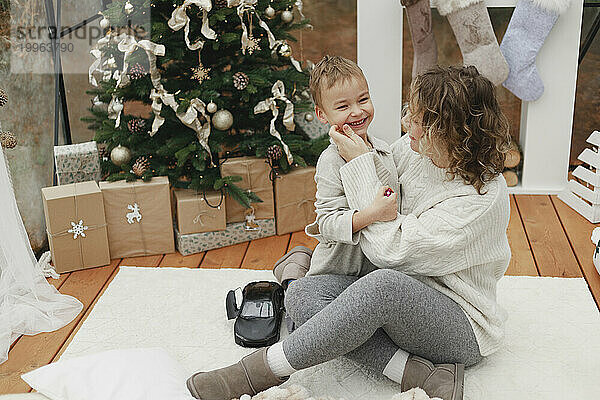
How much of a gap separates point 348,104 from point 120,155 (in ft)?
3.88

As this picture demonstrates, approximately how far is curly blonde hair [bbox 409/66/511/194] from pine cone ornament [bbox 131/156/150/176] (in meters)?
1.30

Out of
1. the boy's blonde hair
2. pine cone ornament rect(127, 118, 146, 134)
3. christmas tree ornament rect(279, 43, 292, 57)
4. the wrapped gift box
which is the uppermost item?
christmas tree ornament rect(279, 43, 292, 57)

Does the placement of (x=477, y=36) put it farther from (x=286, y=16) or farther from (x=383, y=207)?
(x=383, y=207)

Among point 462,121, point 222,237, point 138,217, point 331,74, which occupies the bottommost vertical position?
point 222,237

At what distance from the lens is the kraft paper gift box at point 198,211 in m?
2.68

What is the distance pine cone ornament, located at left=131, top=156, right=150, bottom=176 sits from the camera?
2666 millimetres

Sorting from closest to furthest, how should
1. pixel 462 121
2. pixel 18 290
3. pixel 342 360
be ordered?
pixel 462 121, pixel 342 360, pixel 18 290

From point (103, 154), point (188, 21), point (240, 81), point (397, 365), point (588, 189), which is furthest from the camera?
point (588, 189)

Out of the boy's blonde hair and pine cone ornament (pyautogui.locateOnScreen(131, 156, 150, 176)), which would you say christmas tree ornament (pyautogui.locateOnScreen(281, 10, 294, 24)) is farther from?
the boy's blonde hair

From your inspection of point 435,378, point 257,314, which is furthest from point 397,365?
point 257,314

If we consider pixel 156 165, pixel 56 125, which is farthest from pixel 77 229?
pixel 56 125

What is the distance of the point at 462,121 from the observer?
64.7 inches

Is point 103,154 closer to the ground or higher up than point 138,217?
higher up

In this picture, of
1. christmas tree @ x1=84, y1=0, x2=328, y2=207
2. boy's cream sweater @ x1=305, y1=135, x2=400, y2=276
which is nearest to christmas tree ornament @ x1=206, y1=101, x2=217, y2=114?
christmas tree @ x1=84, y1=0, x2=328, y2=207
